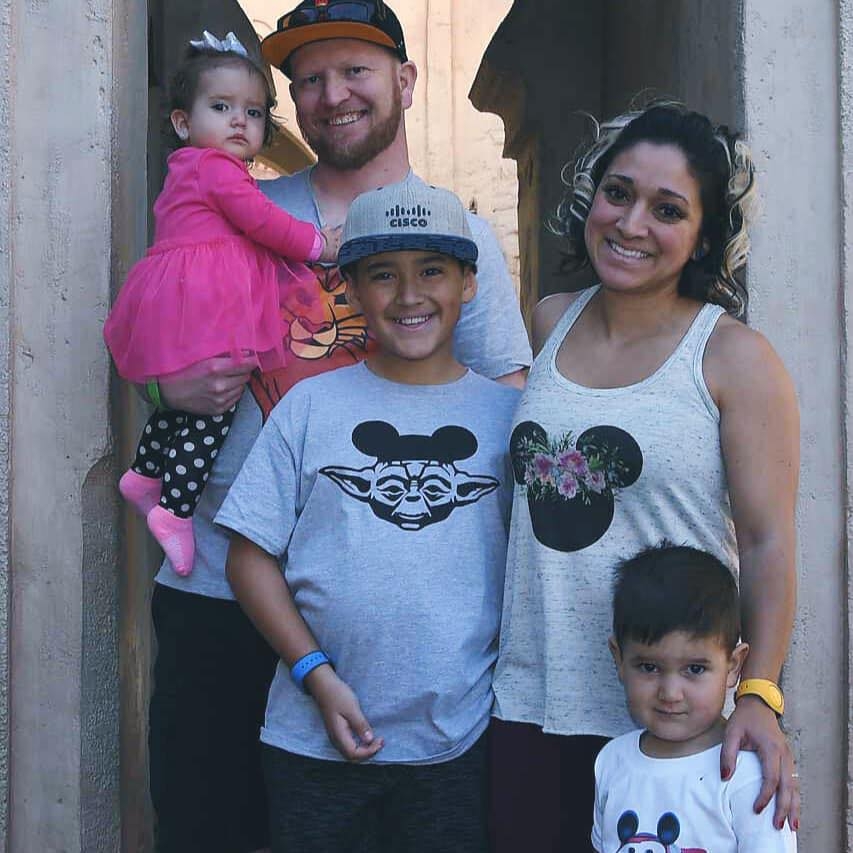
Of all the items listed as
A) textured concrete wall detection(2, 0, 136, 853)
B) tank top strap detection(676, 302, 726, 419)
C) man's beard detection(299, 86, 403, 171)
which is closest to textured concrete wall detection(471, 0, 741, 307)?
man's beard detection(299, 86, 403, 171)

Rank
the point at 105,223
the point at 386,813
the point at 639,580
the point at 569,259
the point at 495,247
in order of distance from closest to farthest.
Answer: the point at 639,580 → the point at 386,813 → the point at 569,259 → the point at 495,247 → the point at 105,223

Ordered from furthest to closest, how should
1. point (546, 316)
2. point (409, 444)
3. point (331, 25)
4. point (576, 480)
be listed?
point (331, 25) < point (546, 316) < point (409, 444) < point (576, 480)

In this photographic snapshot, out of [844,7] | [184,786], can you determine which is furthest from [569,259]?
[184,786]

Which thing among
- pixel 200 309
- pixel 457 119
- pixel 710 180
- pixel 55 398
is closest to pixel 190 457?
pixel 200 309

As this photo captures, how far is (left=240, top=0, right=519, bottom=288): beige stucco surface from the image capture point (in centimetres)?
1112

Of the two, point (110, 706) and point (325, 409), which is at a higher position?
point (325, 409)

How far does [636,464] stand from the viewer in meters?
2.26

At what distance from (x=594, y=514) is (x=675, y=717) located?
38 cm

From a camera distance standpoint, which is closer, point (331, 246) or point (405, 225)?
point (405, 225)

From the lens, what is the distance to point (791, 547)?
2.24m

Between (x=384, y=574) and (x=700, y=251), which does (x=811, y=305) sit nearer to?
(x=700, y=251)

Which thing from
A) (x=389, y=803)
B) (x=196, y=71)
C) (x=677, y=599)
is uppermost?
(x=196, y=71)

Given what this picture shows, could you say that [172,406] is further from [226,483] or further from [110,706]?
[110,706]

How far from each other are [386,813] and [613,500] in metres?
0.73
